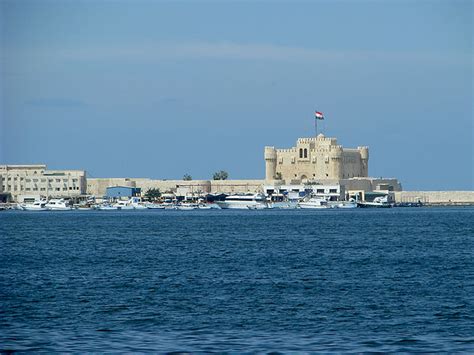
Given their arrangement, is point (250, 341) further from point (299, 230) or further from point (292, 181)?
point (292, 181)

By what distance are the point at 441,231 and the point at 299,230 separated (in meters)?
8.88

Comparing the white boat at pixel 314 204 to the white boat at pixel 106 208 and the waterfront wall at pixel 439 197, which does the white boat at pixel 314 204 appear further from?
the white boat at pixel 106 208

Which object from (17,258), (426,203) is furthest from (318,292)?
(426,203)

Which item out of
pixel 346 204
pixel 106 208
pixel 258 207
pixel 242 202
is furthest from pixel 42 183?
pixel 346 204

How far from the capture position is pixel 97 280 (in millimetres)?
36188

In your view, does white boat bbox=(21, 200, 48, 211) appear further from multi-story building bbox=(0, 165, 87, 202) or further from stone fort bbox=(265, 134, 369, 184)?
stone fort bbox=(265, 134, 369, 184)

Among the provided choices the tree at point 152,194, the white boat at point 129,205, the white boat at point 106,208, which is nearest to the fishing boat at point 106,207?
the white boat at point 106,208

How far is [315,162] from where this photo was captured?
576 ft

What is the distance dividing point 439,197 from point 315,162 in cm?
2026

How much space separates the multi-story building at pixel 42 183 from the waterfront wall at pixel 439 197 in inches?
1842

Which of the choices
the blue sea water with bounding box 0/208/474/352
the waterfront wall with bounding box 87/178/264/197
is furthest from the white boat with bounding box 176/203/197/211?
the blue sea water with bounding box 0/208/474/352

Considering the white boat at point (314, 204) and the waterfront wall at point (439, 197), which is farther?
the waterfront wall at point (439, 197)

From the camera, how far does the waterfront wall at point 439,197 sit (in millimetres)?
175875

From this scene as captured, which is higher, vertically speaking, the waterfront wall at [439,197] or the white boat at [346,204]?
the waterfront wall at [439,197]
